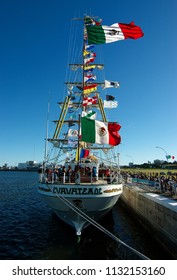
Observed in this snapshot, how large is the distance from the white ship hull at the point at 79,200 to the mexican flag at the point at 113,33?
37.8ft

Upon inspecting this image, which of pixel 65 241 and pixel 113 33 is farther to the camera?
pixel 113 33

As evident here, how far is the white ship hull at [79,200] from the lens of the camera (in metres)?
12.2

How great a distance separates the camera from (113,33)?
14.7 meters

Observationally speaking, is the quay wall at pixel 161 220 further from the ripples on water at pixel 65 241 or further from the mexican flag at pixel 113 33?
the mexican flag at pixel 113 33

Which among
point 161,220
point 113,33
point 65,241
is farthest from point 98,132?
point 113,33

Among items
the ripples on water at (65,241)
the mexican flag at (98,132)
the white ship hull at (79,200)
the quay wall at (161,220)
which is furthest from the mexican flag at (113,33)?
the ripples on water at (65,241)

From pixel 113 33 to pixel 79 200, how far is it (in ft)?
43.3

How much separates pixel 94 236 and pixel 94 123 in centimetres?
813

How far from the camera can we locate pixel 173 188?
17.2 metres

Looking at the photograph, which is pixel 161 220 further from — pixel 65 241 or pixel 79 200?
pixel 65 241

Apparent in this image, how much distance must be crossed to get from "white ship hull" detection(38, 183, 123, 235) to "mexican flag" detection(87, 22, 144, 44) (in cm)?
1152

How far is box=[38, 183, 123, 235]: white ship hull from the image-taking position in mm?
12250

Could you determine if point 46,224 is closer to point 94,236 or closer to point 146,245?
point 94,236

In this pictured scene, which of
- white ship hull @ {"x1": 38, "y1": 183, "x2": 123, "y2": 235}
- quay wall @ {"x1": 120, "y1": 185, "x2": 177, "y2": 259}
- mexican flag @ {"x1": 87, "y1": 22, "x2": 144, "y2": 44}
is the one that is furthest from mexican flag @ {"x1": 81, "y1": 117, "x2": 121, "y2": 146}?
mexican flag @ {"x1": 87, "y1": 22, "x2": 144, "y2": 44}
